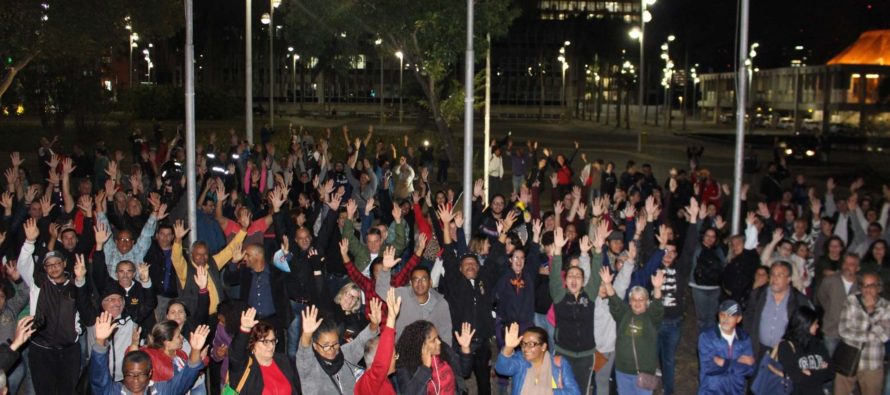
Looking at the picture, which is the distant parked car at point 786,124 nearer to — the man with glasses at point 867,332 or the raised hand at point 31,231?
the man with glasses at point 867,332

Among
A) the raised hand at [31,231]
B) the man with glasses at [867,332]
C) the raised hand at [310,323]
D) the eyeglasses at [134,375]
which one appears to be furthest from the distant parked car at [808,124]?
the eyeglasses at [134,375]

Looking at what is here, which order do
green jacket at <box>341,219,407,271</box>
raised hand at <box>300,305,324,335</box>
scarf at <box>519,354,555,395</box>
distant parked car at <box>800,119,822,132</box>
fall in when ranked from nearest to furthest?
1. raised hand at <box>300,305,324,335</box>
2. scarf at <box>519,354,555,395</box>
3. green jacket at <box>341,219,407,271</box>
4. distant parked car at <box>800,119,822,132</box>

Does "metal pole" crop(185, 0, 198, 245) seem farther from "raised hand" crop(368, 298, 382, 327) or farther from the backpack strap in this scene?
the backpack strap

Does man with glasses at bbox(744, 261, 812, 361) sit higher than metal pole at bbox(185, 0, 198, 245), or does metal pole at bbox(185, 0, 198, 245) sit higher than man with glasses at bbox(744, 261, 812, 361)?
metal pole at bbox(185, 0, 198, 245)

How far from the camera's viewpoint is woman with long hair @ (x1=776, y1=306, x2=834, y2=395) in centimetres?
686

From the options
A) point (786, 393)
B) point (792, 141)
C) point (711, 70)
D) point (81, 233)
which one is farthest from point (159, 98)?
point (711, 70)

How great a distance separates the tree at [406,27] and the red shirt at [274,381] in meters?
16.8

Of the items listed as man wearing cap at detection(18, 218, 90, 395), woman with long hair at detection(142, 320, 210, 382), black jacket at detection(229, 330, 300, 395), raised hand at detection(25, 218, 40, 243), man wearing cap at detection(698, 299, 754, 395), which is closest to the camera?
black jacket at detection(229, 330, 300, 395)

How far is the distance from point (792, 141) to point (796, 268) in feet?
108

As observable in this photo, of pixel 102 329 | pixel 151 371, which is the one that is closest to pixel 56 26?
pixel 102 329

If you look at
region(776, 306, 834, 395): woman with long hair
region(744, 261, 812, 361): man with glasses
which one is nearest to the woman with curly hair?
region(776, 306, 834, 395): woman with long hair

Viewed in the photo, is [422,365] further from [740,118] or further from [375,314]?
[740,118]

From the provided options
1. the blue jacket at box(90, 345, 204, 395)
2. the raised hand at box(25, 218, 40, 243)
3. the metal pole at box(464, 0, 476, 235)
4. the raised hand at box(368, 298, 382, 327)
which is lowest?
the blue jacket at box(90, 345, 204, 395)

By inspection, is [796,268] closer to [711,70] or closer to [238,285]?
[238,285]
